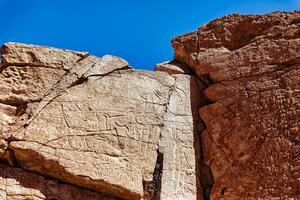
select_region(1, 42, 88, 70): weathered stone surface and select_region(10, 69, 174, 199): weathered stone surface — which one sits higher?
select_region(1, 42, 88, 70): weathered stone surface

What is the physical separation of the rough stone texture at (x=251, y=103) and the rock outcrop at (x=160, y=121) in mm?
11

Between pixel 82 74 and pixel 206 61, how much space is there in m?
1.44

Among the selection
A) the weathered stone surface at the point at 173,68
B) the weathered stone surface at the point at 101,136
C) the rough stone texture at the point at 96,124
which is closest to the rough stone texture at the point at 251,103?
the weathered stone surface at the point at 173,68

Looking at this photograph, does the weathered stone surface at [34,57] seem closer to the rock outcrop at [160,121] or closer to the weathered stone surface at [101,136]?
the rock outcrop at [160,121]

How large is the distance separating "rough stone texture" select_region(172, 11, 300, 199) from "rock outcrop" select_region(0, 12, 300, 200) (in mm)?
11

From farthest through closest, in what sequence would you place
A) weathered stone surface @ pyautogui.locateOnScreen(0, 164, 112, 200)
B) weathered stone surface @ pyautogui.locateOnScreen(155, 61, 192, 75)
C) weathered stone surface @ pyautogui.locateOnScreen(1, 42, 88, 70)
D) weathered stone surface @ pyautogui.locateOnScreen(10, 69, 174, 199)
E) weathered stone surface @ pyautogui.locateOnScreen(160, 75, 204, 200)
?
1. weathered stone surface @ pyautogui.locateOnScreen(155, 61, 192, 75)
2. weathered stone surface @ pyautogui.locateOnScreen(1, 42, 88, 70)
3. weathered stone surface @ pyautogui.locateOnScreen(160, 75, 204, 200)
4. weathered stone surface @ pyautogui.locateOnScreen(10, 69, 174, 199)
5. weathered stone surface @ pyautogui.locateOnScreen(0, 164, 112, 200)

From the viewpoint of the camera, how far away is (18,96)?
19.9 ft

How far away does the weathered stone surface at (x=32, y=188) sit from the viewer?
5.52 metres

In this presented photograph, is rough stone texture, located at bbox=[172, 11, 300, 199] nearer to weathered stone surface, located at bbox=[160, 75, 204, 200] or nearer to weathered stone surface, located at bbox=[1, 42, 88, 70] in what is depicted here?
weathered stone surface, located at bbox=[160, 75, 204, 200]

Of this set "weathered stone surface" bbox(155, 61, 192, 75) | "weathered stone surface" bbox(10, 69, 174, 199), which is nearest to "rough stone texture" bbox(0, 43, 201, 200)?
"weathered stone surface" bbox(10, 69, 174, 199)

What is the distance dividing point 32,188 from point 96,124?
3.10 feet

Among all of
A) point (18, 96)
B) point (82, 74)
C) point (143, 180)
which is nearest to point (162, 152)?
point (143, 180)

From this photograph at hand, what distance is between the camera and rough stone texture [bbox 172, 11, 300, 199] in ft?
18.7

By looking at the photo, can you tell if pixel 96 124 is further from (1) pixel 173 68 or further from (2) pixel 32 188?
(1) pixel 173 68
